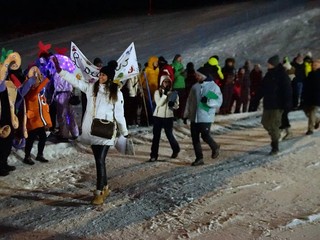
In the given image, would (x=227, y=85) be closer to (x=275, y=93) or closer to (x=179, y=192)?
(x=275, y=93)

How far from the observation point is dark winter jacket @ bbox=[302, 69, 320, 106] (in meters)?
10.8

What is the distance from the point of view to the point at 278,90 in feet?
30.5

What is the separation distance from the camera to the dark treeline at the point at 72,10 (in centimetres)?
3344

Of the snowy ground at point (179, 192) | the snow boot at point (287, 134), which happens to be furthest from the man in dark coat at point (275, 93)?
the snow boot at point (287, 134)

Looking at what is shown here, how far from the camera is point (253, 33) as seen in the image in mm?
26000

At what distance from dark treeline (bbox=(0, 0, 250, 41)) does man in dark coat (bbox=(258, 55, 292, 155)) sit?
24.6 metres

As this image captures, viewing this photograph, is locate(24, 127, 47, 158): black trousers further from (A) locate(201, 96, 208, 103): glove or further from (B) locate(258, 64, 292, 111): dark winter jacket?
(B) locate(258, 64, 292, 111): dark winter jacket

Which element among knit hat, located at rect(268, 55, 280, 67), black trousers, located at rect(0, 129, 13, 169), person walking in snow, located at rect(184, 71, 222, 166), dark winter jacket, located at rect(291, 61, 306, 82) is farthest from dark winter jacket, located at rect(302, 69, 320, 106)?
black trousers, located at rect(0, 129, 13, 169)

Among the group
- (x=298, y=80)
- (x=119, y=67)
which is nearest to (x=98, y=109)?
(x=119, y=67)

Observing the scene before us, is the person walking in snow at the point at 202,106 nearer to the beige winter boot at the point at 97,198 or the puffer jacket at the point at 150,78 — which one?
the beige winter boot at the point at 97,198

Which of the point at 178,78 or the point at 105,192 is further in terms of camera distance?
the point at 178,78

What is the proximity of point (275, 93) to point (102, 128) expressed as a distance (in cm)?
382

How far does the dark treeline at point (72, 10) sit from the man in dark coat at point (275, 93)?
2455cm

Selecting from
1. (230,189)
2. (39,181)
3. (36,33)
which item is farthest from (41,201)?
(36,33)
